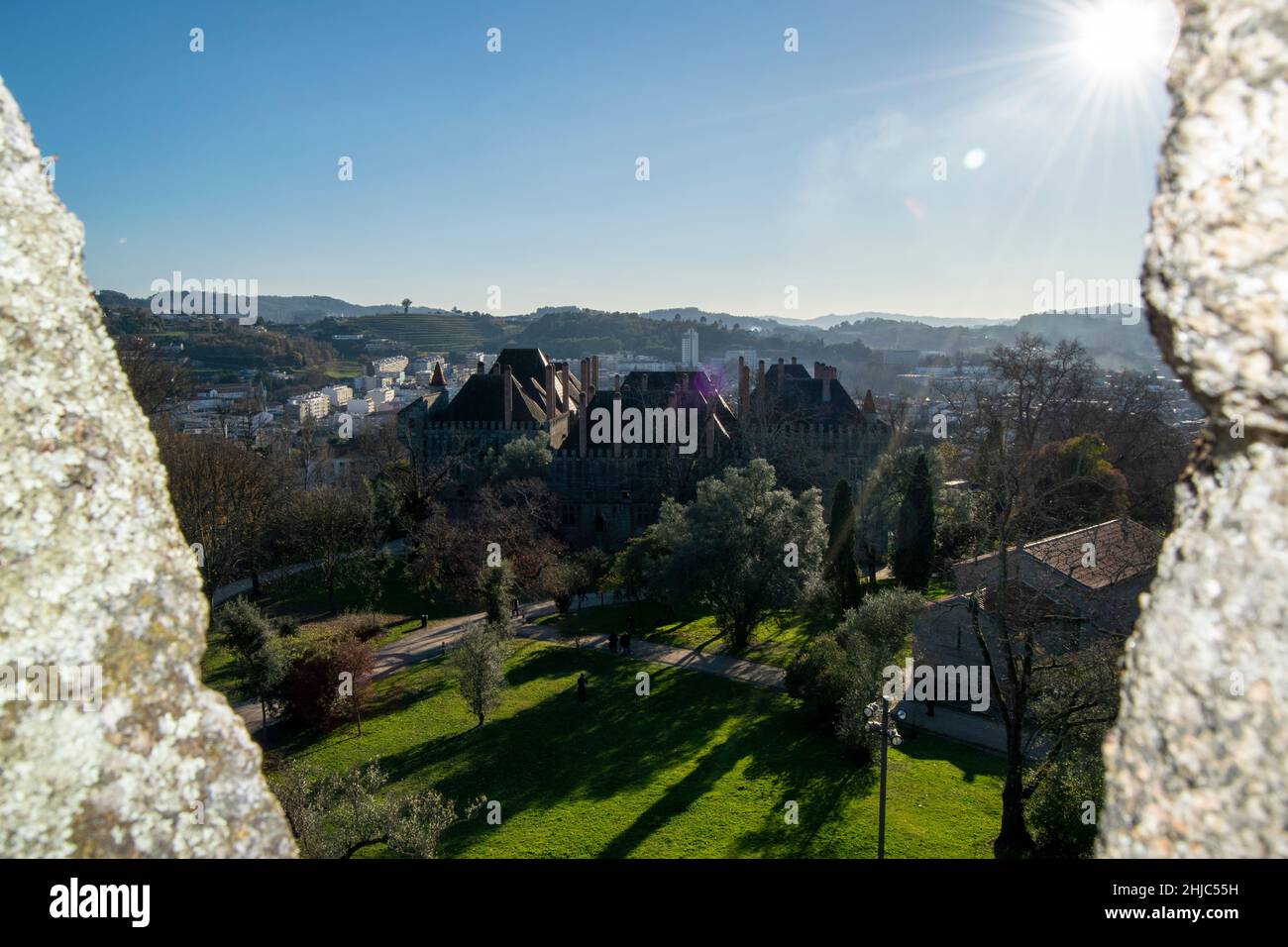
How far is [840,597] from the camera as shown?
27688 millimetres

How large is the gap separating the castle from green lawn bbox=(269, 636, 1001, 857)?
51.9 feet

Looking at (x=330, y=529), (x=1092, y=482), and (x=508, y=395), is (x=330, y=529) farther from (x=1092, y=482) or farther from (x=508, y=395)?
(x=1092, y=482)

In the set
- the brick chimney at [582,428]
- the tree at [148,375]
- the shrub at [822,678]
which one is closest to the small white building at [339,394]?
the tree at [148,375]

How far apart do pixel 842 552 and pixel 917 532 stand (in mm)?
4214

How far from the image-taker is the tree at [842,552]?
2748 centimetres

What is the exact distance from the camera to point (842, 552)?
28078 mm

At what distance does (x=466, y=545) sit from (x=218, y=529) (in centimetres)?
1072

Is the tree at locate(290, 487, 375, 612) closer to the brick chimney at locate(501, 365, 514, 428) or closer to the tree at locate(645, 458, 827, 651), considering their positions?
the brick chimney at locate(501, 365, 514, 428)

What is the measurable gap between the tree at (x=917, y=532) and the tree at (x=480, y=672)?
56.5 ft

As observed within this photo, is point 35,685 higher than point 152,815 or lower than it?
higher

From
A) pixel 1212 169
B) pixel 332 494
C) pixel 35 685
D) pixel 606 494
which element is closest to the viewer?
pixel 1212 169

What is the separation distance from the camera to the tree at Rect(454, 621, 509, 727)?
2128 cm

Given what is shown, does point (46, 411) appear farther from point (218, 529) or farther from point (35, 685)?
point (218, 529)
